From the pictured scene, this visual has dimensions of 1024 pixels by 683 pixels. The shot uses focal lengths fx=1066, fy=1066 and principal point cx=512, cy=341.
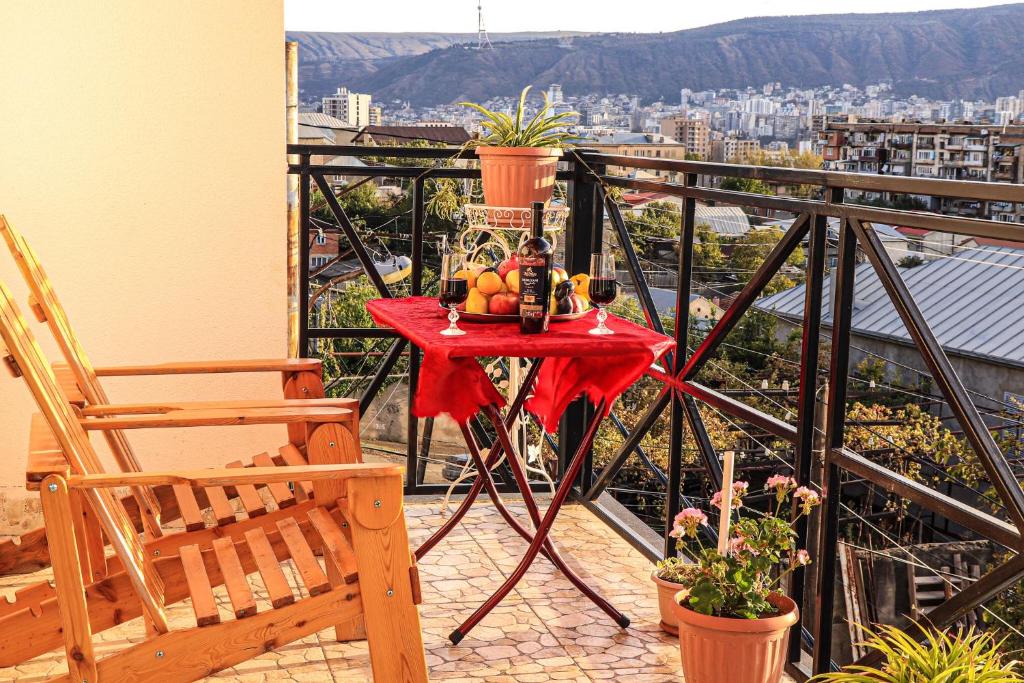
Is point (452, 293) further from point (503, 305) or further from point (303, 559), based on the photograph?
point (303, 559)

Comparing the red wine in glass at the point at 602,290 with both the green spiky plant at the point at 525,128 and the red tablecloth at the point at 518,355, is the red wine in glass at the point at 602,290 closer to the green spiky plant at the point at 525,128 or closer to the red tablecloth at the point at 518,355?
the red tablecloth at the point at 518,355

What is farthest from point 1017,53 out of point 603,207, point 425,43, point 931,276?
point 603,207

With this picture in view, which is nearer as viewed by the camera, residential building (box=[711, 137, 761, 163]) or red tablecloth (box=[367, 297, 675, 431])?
red tablecloth (box=[367, 297, 675, 431])

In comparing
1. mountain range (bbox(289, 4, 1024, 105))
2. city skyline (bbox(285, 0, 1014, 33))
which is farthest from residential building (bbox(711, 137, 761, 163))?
city skyline (bbox(285, 0, 1014, 33))

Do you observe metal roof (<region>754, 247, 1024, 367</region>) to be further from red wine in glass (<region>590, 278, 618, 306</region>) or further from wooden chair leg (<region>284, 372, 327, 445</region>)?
wooden chair leg (<region>284, 372, 327, 445</region>)

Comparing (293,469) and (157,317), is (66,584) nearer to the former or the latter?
(293,469)

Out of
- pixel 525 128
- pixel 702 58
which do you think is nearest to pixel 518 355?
pixel 525 128

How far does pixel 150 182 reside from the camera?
334 cm

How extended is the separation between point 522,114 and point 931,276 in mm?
21529

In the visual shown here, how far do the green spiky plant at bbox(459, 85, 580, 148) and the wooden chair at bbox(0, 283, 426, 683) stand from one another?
1608 millimetres

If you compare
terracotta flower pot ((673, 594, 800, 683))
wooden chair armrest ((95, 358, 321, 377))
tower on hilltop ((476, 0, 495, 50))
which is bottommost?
terracotta flower pot ((673, 594, 800, 683))

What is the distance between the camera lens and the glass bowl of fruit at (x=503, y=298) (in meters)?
2.66

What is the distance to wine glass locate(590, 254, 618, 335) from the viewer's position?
8.63 feet

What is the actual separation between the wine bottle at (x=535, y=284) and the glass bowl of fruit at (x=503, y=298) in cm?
14
